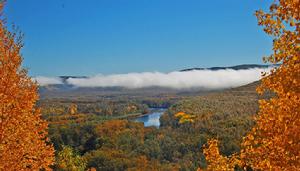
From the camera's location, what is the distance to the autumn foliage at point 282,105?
9945mm

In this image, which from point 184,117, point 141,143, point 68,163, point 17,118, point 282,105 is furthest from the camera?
point 184,117

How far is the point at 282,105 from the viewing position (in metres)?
10.1

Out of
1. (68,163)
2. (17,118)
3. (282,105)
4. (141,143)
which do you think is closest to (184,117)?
(141,143)

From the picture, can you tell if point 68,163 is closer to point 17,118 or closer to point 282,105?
point 17,118

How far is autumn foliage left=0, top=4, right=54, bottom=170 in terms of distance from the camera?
1619cm

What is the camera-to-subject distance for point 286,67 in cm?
1028

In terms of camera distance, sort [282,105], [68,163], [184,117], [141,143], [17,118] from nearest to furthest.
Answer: [282,105]
[17,118]
[68,163]
[141,143]
[184,117]

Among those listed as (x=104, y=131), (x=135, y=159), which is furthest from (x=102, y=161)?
(x=104, y=131)

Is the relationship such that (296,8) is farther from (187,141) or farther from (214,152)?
(187,141)

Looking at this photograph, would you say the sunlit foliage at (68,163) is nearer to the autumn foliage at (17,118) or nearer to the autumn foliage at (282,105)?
the autumn foliage at (17,118)

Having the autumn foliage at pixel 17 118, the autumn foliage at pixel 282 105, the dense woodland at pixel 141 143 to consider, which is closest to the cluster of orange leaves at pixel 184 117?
the dense woodland at pixel 141 143

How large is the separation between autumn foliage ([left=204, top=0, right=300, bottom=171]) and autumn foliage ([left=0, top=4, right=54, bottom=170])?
1010 cm

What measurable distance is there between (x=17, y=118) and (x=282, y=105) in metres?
11.3

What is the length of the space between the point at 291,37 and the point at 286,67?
82cm
